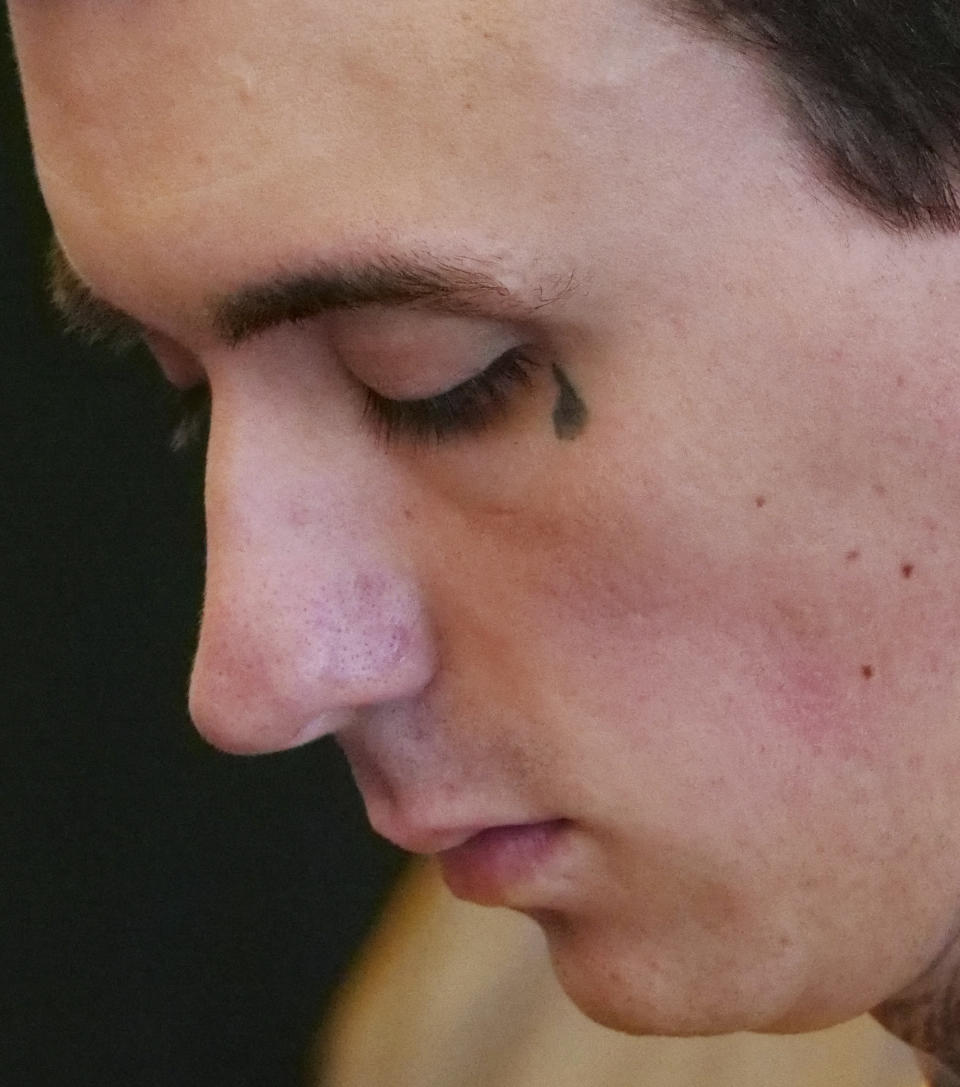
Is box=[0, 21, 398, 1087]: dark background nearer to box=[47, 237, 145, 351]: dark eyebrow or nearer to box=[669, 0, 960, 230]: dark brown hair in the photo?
box=[47, 237, 145, 351]: dark eyebrow

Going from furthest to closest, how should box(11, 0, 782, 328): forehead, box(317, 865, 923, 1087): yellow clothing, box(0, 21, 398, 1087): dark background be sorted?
box(0, 21, 398, 1087): dark background → box(317, 865, 923, 1087): yellow clothing → box(11, 0, 782, 328): forehead

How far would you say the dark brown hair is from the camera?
60cm

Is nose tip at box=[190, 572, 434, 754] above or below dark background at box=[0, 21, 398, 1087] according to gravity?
above

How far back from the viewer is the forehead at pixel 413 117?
0.59 m

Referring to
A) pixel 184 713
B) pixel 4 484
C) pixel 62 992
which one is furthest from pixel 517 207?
pixel 62 992

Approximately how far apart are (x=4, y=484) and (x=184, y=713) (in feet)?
1.12

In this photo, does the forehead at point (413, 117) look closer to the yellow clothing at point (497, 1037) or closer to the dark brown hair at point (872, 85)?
the dark brown hair at point (872, 85)

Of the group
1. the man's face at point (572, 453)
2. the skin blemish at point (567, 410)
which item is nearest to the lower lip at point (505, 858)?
the man's face at point (572, 453)

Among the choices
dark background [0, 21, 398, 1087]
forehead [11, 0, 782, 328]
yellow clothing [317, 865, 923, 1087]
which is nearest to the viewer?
forehead [11, 0, 782, 328]

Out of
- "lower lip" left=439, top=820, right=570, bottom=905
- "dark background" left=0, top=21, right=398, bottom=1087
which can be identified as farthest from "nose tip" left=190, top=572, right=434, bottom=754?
"dark background" left=0, top=21, right=398, bottom=1087

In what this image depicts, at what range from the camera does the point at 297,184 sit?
2.00 ft

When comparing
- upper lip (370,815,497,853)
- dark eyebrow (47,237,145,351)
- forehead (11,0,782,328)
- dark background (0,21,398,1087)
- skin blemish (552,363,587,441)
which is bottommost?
dark background (0,21,398,1087)

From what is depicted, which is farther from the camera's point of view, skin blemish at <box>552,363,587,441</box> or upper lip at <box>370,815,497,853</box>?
upper lip at <box>370,815,497,853</box>

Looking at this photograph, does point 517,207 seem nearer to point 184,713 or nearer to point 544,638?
point 544,638
